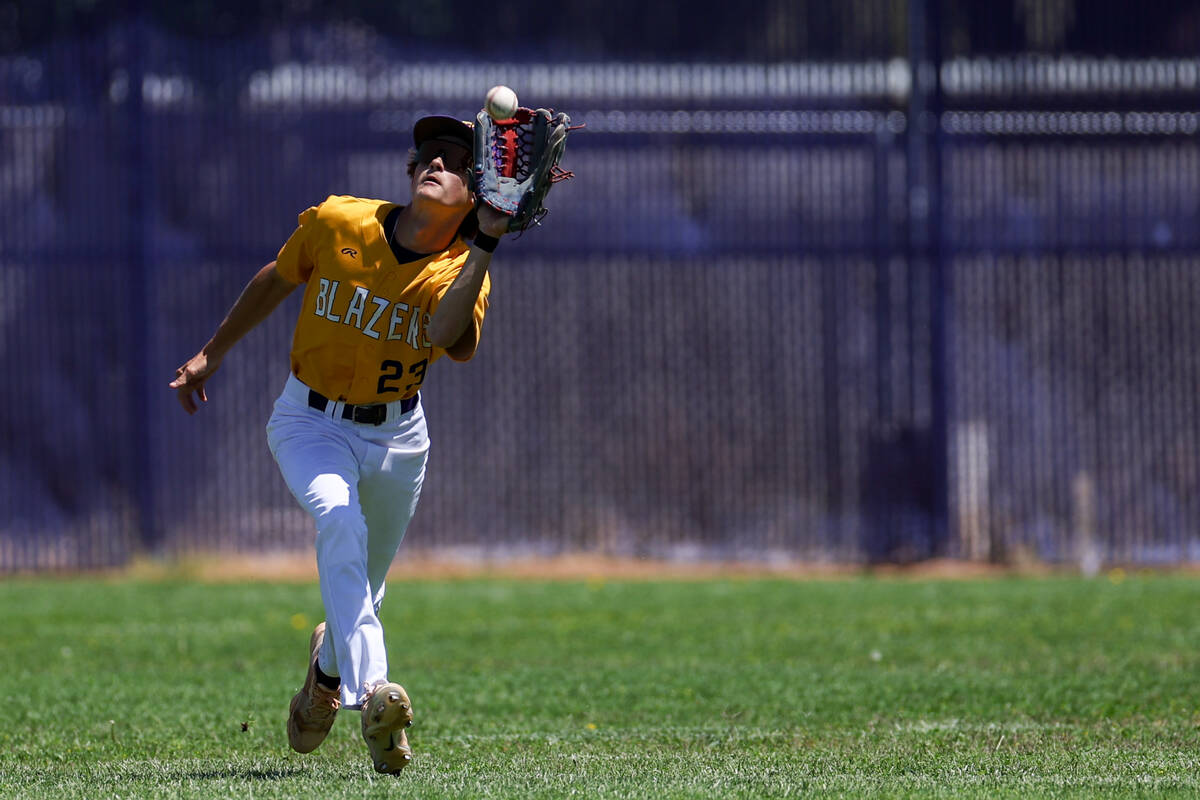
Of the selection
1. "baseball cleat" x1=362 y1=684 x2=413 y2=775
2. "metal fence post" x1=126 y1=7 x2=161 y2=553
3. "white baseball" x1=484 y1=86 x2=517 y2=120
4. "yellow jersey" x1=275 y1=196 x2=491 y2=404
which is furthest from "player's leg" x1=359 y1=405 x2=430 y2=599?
"metal fence post" x1=126 y1=7 x2=161 y2=553

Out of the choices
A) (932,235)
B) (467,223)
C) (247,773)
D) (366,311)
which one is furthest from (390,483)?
(932,235)

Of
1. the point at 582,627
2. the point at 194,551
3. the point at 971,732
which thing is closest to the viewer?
the point at 971,732

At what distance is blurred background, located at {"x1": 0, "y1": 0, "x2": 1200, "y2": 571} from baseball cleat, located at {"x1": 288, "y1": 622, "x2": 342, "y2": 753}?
835cm

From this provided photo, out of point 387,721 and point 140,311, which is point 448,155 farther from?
point 140,311

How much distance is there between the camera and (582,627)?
410 inches

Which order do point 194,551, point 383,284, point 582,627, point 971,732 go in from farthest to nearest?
point 194,551 < point 582,627 < point 971,732 < point 383,284

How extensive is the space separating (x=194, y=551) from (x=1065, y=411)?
7280mm

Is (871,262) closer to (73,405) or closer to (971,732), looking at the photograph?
(73,405)

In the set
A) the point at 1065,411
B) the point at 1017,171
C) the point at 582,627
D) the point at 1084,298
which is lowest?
the point at 582,627

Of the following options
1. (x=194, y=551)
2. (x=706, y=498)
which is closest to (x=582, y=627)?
(x=706, y=498)

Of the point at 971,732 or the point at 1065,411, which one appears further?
the point at 1065,411

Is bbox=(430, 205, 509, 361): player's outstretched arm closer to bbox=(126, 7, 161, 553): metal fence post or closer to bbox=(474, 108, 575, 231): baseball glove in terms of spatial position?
bbox=(474, 108, 575, 231): baseball glove

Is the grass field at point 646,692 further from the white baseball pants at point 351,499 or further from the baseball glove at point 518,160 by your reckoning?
the baseball glove at point 518,160

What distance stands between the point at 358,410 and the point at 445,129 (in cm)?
98
